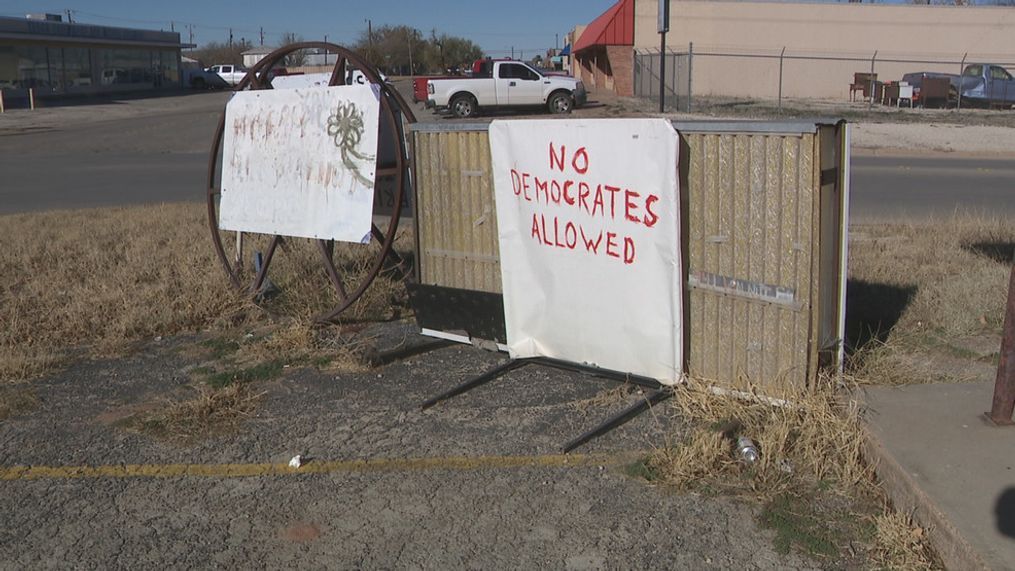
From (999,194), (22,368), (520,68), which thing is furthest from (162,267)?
(520,68)

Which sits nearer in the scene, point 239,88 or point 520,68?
point 239,88

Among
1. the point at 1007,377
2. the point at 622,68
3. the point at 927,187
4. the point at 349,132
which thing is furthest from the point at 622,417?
the point at 622,68

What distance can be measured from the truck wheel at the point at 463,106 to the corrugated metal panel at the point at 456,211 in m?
23.7

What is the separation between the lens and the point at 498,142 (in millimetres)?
5941

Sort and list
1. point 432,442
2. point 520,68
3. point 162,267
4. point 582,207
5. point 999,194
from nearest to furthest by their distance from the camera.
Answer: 1. point 432,442
2. point 582,207
3. point 162,267
4. point 999,194
5. point 520,68

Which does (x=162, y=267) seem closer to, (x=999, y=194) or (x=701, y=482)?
(x=701, y=482)

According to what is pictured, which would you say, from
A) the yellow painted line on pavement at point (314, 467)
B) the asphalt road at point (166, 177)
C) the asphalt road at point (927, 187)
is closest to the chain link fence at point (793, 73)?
the asphalt road at point (166, 177)

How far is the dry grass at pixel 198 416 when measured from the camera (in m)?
5.07

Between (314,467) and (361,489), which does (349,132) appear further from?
(361,489)

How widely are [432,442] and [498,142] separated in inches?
80.5

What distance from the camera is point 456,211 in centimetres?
638

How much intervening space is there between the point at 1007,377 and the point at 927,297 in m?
2.81

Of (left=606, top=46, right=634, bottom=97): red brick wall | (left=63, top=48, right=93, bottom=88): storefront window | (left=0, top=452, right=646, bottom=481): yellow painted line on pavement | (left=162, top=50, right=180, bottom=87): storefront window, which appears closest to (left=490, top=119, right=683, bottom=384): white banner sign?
(left=0, top=452, right=646, bottom=481): yellow painted line on pavement

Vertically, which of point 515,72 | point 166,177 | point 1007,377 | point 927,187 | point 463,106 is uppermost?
point 515,72
